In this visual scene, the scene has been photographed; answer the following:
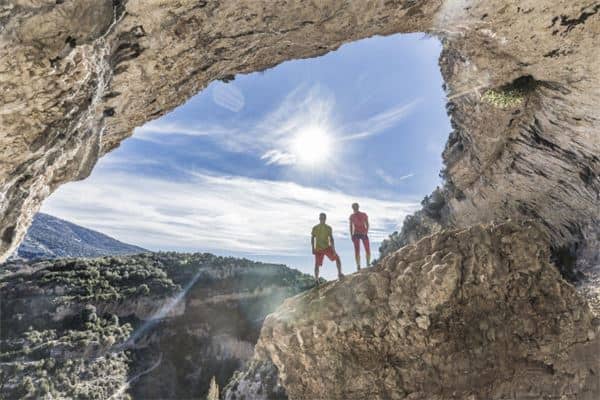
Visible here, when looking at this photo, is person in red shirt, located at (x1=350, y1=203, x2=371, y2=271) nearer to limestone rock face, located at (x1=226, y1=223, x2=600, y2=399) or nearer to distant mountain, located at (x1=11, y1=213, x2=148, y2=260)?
limestone rock face, located at (x1=226, y1=223, x2=600, y2=399)

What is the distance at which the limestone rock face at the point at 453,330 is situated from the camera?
25.0 feet

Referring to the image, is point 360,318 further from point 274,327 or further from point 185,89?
point 185,89

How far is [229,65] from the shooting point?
7.97 meters

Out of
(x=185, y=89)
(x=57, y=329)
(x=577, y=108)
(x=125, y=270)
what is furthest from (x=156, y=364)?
(x=577, y=108)

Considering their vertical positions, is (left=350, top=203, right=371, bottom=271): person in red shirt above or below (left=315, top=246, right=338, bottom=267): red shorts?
above

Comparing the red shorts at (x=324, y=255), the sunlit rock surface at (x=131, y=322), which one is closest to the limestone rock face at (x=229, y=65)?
the red shorts at (x=324, y=255)

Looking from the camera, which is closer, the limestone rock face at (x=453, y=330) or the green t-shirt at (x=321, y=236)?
the limestone rock face at (x=453, y=330)

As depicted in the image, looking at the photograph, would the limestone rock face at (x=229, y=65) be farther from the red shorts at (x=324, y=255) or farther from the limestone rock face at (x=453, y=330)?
the red shorts at (x=324, y=255)

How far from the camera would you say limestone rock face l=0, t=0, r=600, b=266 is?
4.23m

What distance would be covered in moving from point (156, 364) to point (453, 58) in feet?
168

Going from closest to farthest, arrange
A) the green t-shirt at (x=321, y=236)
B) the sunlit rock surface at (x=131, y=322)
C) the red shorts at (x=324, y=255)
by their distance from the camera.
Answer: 1. the green t-shirt at (x=321, y=236)
2. the red shorts at (x=324, y=255)
3. the sunlit rock surface at (x=131, y=322)

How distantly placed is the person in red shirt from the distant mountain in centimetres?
9050

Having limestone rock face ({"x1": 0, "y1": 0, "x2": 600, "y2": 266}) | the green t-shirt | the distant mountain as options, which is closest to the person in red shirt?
the green t-shirt

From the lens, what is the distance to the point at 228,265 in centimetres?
7031
